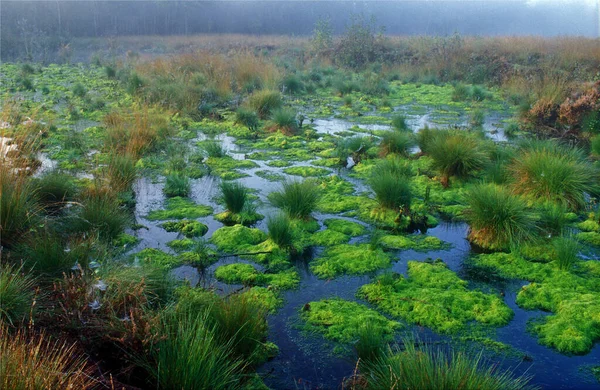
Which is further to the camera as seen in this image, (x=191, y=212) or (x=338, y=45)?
(x=338, y=45)

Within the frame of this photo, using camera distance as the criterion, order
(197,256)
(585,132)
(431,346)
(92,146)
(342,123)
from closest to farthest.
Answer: (431,346)
(197,256)
(92,146)
(585,132)
(342,123)

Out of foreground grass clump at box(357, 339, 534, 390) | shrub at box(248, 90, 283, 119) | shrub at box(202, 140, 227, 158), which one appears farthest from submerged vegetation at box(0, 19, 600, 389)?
shrub at box(248, 90, 283, 119)

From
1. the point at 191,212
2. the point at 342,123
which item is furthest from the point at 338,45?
the point at 191,212

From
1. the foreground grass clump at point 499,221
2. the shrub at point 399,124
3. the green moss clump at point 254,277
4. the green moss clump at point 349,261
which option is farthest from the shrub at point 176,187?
the shrub at point 399,124

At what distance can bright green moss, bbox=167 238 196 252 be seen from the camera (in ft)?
15.8

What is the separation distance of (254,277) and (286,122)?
582 centimetres

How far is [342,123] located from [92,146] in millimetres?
4860

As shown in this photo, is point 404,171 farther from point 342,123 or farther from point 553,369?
point 342,123

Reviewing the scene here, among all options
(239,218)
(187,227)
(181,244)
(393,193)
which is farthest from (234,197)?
(393,193)

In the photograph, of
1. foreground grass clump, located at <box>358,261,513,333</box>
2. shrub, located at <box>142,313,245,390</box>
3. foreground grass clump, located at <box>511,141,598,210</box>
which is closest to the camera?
shrub, located at <box>142,313,245,390</box>

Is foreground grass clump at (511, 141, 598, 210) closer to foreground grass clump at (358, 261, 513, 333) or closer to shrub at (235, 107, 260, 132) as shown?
foreground grass clump at (358, 261, 513, 333)

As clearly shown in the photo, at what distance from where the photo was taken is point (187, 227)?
5.26 metres

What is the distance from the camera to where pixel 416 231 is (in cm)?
537

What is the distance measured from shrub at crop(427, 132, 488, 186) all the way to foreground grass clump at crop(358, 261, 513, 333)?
249 centimetres
